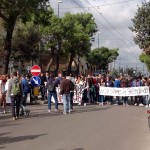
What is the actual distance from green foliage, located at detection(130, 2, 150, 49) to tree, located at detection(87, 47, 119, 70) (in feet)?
185

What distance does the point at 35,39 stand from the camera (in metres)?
46.1

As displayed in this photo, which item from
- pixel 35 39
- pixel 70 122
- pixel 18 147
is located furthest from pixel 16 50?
pixel 18 147

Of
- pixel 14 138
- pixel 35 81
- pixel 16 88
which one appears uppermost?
pixel 35 81

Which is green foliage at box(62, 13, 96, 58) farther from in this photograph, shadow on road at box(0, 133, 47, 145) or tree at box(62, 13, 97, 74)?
shadow on road at box(0, 133, 47, 145)

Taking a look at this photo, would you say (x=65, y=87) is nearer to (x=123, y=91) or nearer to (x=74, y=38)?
(x=123, y=91)

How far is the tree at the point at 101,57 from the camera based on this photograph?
86588 millimetres

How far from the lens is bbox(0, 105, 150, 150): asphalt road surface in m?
11.0

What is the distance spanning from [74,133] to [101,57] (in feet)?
251

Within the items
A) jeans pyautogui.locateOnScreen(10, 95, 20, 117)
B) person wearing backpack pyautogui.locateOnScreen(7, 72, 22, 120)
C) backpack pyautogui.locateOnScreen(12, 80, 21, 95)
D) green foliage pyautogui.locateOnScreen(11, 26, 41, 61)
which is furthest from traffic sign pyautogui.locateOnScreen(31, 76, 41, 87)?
green foliage pyautogui.locateOnScreen(11, 26, 41, 61)

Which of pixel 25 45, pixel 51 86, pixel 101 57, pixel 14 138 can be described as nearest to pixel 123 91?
pixel 51 86

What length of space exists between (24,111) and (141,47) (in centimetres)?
1085

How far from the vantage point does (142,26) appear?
26688mm

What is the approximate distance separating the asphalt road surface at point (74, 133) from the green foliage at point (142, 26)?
9.52m

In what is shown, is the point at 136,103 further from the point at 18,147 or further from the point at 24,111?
the point at 18,147
